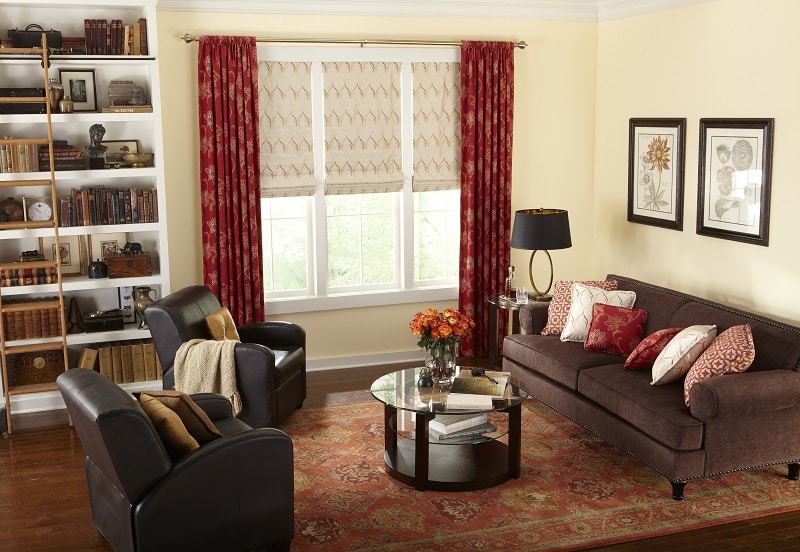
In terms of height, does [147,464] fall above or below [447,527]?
above

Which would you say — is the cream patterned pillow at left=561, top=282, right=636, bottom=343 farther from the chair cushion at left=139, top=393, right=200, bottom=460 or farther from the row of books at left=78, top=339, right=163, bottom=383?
the chair cushion at left=139, top=393, right=200, bottom=460

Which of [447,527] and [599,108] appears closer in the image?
[447,527]

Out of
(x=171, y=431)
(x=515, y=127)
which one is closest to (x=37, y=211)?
(x=171, y=431)

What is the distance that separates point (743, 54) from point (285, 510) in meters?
4.48

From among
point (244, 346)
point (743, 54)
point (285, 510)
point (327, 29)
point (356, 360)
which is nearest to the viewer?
point (285, 510)

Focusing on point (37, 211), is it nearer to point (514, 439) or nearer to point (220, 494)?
point (220, 494)

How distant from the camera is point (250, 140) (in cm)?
718

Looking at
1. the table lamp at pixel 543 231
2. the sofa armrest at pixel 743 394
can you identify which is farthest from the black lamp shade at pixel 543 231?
the sofa armrest at pixel 743 394

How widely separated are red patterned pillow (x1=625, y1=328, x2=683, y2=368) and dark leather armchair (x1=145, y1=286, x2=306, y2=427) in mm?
2334

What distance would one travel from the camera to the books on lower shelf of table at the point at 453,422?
17.4 feet

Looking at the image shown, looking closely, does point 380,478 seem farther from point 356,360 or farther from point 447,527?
point 356,360

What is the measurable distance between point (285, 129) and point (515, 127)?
2.11 m

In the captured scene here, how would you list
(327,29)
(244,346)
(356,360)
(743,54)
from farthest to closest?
(356,360)
(327,29)
(743,54)
(244,346)

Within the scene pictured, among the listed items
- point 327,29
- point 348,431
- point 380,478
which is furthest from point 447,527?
point 327,29
